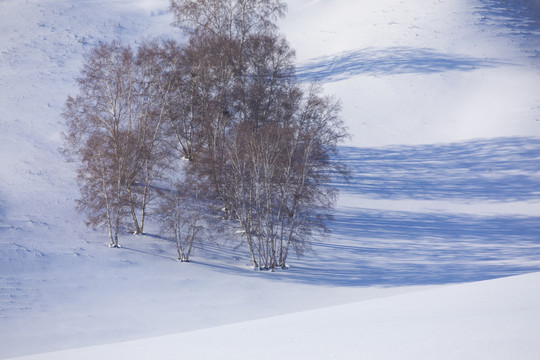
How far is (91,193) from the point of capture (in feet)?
62.8

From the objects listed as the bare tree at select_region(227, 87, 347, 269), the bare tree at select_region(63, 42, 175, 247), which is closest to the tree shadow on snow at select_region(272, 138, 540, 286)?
the bare tree at select_region(227, 87, 347, 269)

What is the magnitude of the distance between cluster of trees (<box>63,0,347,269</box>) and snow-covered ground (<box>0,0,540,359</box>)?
1439mm

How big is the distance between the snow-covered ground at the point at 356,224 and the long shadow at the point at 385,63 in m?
0.25

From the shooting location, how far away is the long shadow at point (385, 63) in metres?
42.9

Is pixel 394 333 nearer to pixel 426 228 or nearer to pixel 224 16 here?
pixel 426 228

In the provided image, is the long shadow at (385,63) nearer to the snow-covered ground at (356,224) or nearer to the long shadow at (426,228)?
the snow-covered ground at (356,224)

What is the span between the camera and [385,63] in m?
44.2

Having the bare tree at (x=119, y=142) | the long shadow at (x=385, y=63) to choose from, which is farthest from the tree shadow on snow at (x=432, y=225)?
the long shadow at (x=385, y=63)

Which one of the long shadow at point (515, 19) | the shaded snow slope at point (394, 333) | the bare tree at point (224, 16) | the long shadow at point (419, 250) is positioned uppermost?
the long shadow at point (515, 19)

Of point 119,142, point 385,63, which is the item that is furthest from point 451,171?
point 119,142

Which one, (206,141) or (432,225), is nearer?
(432,225)

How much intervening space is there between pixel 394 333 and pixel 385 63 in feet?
133

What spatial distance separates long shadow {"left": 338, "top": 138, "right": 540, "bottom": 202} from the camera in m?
28.6

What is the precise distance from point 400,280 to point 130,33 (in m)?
38.5
